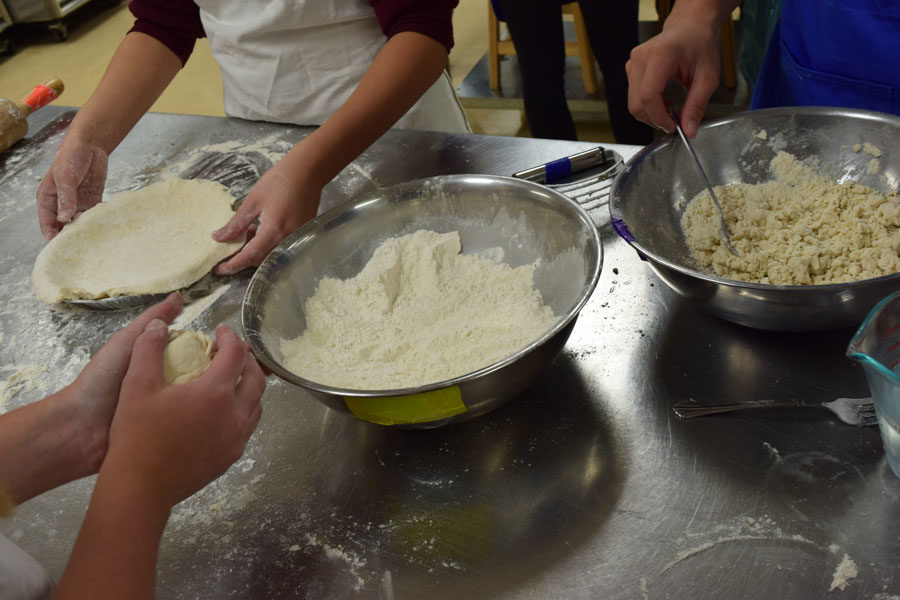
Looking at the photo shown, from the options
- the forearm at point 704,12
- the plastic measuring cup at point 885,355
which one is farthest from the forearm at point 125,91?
the plastic measuring cup at point 885,355

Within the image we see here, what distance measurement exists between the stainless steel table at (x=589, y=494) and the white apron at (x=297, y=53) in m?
0.83

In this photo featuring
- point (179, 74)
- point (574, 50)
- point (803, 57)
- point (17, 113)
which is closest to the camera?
point (803, 57)

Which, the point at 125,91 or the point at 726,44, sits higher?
the point at 125,91

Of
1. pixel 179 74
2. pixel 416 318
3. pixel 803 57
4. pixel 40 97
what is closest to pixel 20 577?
pixel 416 318

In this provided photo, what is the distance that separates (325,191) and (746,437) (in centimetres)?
99

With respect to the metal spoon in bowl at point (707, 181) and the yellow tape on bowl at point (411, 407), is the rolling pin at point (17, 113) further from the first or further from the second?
the metal spoon in bowl at point (707, 181)

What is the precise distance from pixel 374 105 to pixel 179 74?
338cm

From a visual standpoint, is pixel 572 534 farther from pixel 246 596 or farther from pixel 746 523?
pixel 246 596

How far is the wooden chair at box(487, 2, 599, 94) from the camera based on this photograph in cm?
329

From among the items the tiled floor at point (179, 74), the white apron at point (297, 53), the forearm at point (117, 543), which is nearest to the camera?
the forearm at point (117, 543)

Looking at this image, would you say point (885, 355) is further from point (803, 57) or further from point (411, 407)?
point (803, 57)

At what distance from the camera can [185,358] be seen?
32.7 inches

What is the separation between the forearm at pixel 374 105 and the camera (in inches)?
51.4

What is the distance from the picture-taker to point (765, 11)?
2.32 meters
